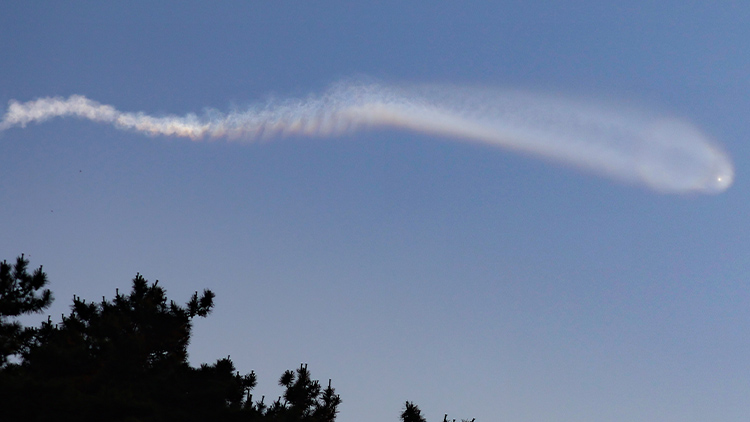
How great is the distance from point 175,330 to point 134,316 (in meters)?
2.31

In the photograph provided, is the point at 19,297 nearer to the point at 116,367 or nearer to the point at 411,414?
the point at 116,367

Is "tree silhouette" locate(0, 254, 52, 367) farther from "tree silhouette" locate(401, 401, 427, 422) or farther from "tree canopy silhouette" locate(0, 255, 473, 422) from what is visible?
"tree silhouette" locate(401, 401, 427, 422)

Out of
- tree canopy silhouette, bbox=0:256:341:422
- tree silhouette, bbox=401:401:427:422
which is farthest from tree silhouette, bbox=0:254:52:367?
tree silhouette, bbox=401:401:427:422

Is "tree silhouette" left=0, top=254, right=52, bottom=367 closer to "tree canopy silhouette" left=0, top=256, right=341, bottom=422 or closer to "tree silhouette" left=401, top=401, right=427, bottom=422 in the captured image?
"tree canopy silhouette" left=0, top=256, right=341, bottom=422

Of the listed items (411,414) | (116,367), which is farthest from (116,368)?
(411,414)

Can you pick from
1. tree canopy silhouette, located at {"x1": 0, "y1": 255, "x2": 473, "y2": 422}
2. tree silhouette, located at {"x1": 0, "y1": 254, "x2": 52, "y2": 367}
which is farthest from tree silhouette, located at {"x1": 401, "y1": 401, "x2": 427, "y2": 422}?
tree silhouette, located at {"x1": 0, "y1": 254, "x2": 52, "y2": 367}

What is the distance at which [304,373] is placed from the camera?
41.5 m

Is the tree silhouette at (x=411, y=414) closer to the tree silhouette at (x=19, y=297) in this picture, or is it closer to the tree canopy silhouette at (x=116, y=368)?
the tree canopy silhouette at (x=116, y=368)

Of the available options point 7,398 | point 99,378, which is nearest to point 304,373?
point 99,378

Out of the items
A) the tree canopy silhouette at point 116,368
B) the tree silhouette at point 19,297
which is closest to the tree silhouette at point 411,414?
the tree canopy silhouette at point 116,368

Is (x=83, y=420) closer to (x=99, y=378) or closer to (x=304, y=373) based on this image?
(x=99, y=378)

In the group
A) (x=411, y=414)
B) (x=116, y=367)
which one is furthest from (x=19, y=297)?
(x=411, y=414)

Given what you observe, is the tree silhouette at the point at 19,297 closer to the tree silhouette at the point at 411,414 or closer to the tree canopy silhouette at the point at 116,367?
the tree canopy silhouette at the point at 116,367

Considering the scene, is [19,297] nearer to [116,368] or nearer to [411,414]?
[116,368]
